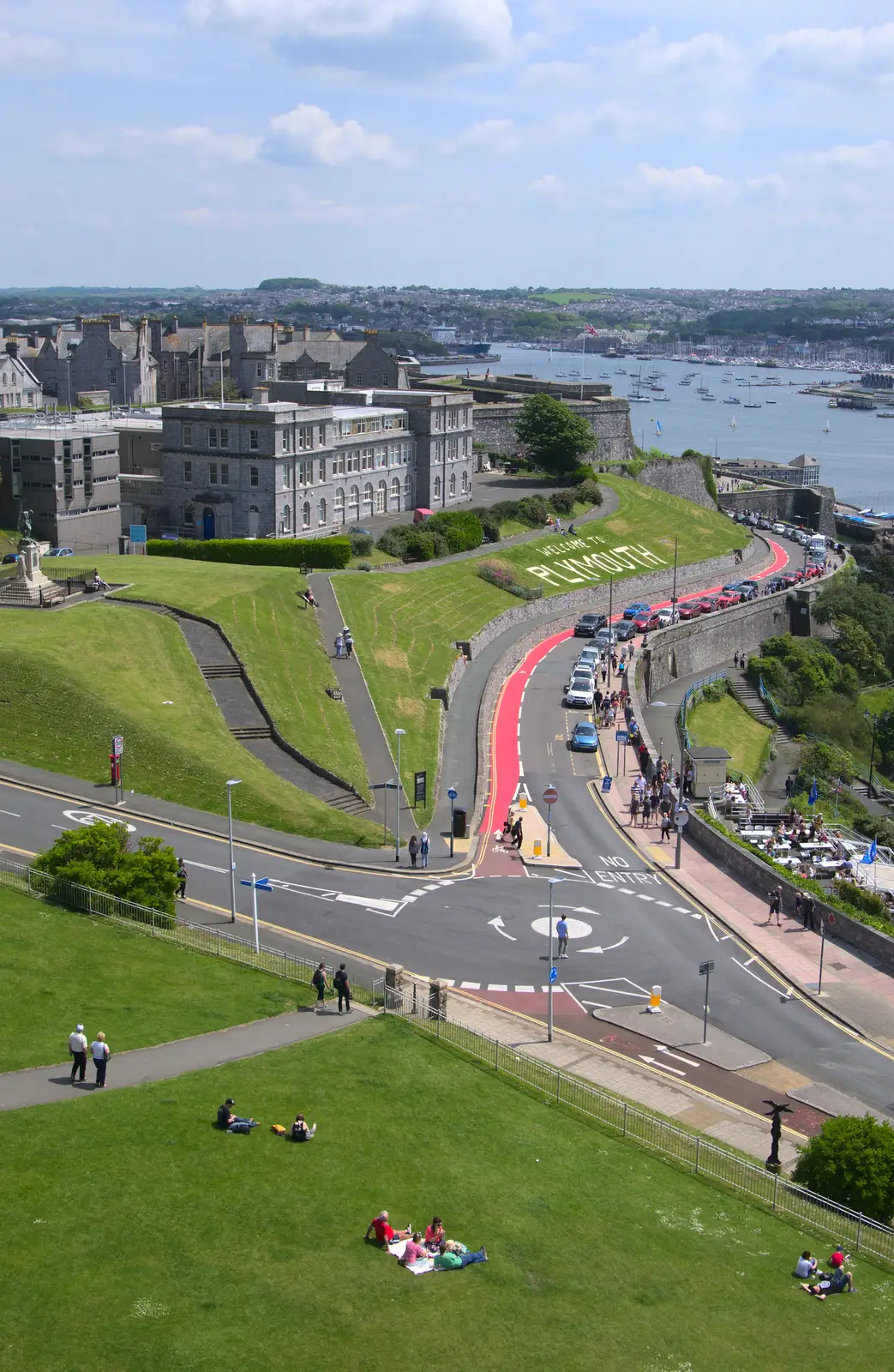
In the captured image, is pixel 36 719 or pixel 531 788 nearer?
pixel 36 719

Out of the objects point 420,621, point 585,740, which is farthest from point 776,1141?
point 420,621

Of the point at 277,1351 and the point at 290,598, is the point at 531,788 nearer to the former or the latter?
the point at 290,598

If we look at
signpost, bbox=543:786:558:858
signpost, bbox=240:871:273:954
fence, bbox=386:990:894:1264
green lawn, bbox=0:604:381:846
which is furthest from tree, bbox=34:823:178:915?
signpost, bbox=543:786:558:858

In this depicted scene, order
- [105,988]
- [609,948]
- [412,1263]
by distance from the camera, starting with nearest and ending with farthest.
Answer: [412,1263] < [105,988] < [609,948]

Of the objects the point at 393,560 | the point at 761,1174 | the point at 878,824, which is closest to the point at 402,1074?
the point at 761,1174

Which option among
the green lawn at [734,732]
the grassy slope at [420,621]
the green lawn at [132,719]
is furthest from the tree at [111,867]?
the green lawn at [734,732]

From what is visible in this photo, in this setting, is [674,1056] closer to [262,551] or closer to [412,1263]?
[412,1263]
